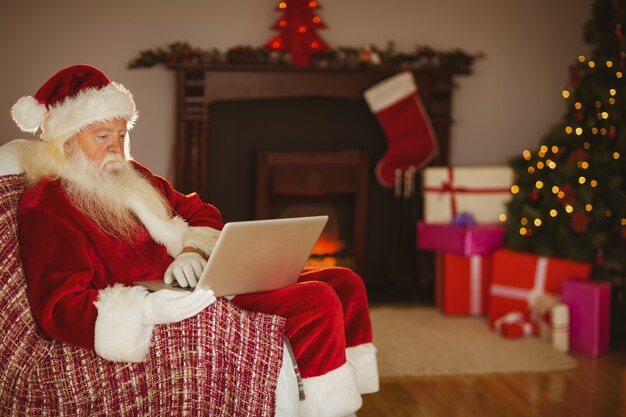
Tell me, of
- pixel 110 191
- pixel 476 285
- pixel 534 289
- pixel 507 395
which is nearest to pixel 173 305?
pixel 110 191

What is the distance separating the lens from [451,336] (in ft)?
13.1

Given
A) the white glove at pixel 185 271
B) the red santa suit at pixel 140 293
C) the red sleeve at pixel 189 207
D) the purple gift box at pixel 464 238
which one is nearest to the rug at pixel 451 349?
the purple gift box at pixel 464 238

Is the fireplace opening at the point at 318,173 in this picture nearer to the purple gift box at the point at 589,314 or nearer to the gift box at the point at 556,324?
the gift box at the point at 556,324

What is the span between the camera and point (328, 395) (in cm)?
218

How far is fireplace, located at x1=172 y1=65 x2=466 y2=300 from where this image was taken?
4.60 metres

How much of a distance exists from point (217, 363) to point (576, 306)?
7.33 ft

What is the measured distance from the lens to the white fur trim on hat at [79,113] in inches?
92.2

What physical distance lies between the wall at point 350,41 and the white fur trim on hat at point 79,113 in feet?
7.65

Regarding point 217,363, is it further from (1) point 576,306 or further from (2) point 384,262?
(2) point 384,262

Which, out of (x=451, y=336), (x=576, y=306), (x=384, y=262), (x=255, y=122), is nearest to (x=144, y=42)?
(x=255, y=122)

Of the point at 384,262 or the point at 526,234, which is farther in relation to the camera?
the point at 384,262

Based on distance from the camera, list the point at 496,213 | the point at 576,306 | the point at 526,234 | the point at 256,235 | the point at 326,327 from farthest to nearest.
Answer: the point at 496,213
the point at 526,234
the point at 576,306
the point at 326,327
the point at 256,235

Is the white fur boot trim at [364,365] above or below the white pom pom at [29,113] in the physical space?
below

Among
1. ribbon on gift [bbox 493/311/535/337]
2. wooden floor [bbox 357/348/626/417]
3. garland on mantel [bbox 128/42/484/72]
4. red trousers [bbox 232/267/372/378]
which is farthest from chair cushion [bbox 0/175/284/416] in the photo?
garland on mantel [bbox 128/42/484/72]
